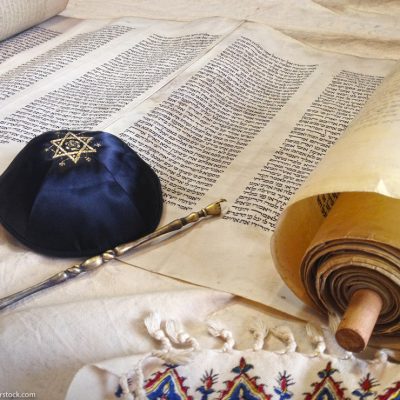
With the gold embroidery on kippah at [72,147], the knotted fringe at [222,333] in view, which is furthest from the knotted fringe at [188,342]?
the gold embroidery on kippah at [72,147]

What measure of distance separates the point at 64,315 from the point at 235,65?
49cm

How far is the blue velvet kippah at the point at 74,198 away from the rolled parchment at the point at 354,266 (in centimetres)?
14

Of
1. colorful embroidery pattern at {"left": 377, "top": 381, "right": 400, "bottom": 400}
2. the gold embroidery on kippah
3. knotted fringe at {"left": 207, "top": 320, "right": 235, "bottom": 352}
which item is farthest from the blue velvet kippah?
colorful embroidery pattern at {"left": 377, "top": 381, "right": 400, "bottom": 400}

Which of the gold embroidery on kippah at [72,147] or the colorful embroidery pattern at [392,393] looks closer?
the colorful embroidery pattern at [392,393]

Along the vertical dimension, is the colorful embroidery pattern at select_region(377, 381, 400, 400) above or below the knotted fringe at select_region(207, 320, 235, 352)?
above

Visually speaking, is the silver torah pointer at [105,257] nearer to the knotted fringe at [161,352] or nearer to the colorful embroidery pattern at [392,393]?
the knotted fringe at [161,352]

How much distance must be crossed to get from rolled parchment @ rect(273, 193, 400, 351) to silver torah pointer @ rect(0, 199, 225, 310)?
0.37 ft

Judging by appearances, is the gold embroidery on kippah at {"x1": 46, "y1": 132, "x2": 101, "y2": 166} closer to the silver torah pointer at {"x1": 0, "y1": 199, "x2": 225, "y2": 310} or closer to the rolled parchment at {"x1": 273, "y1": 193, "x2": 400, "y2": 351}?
the silver torah pointer at {"x1": 0, "y1": 199, "x2": 225, "y2": 310}

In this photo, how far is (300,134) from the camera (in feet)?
2.09

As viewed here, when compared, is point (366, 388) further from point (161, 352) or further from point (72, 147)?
point (72, 147)

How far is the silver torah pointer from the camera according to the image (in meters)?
0.43

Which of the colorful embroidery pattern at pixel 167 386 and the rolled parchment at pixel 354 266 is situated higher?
the rolled parchment at pixel 354 266

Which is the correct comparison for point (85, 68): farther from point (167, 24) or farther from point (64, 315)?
point (64, 315)

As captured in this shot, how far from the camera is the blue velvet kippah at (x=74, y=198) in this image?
0.46m
